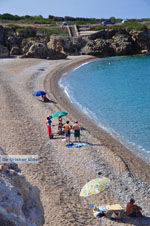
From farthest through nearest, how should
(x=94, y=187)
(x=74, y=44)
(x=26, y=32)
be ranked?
(x=26, y=32)
(x=74, y=44)
(x=94, y=187)

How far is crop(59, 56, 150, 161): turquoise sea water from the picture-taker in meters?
18.5

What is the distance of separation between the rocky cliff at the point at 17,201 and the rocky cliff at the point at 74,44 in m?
47.3

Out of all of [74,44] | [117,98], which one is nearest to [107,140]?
[117,98]

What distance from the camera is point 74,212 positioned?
955 cm

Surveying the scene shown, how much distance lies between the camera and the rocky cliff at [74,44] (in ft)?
172

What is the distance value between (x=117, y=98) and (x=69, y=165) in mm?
16239

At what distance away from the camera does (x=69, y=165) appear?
13039mm

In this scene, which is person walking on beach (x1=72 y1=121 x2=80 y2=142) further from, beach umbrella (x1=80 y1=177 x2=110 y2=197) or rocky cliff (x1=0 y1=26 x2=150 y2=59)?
rocky cliff (x1=0 y1=26 x2=150 y2=59)

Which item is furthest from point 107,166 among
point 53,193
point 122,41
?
point 122,41

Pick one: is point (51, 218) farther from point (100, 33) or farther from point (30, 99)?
point (100, 33)

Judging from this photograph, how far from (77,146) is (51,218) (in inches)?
258

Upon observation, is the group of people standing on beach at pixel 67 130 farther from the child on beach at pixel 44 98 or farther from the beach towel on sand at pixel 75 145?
the child on beach at pixel 44 98

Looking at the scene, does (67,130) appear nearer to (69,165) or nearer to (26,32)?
(69,165)

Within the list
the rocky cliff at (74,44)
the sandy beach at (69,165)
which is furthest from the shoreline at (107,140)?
the rocky cliff at (74,44)
